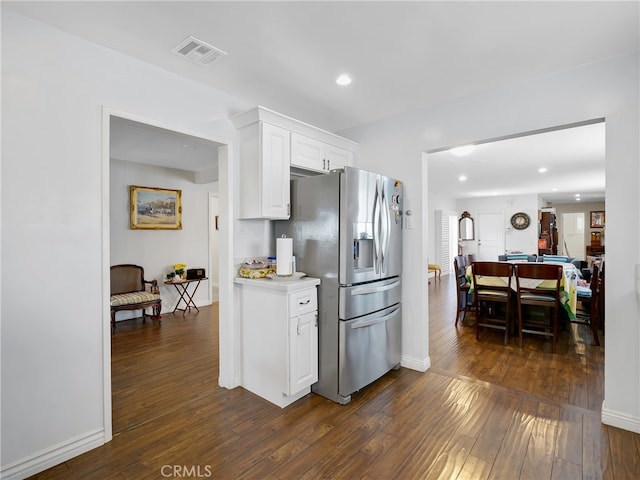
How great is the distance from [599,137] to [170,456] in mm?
5818

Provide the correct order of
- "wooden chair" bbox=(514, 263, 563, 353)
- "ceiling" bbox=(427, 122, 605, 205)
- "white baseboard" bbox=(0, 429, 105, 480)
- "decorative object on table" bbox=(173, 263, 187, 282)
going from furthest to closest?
"decorative object on table" bbox=(173, 263, 187, 282), "ceiling" bbox=(427, 122, 605, 205), "wooden chair" bbox=(514, 263, 563, 353), "white baseboard" bbox=(0, 429, 105, 480)

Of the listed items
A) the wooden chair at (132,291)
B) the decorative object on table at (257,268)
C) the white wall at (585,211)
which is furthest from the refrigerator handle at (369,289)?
the white wall at (585,211)

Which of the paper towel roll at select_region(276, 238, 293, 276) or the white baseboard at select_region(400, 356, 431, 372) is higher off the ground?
the paper towel roll at select_region(276, 238, 293, 276)

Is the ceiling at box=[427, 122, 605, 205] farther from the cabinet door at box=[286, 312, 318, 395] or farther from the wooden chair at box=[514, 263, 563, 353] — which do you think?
the cabinet door at box=[286, 312, 318, 395]

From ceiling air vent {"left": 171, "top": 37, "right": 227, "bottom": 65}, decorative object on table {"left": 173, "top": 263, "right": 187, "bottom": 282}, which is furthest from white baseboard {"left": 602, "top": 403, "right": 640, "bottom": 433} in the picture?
decorative object on table {"left": 173, "top": 263, "right": 187, "bottom": 282}

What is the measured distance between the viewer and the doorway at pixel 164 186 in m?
3.65

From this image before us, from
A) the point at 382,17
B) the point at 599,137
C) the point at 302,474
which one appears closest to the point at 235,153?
the point at 382,17

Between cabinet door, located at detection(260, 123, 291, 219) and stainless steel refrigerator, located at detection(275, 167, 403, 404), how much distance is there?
0.47ft

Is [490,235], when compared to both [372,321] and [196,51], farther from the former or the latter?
[196,51]

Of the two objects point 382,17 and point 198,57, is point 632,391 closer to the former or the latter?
point 382,17

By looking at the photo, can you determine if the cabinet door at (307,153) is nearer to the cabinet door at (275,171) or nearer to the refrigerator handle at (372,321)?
the cabinet door at (275,171)

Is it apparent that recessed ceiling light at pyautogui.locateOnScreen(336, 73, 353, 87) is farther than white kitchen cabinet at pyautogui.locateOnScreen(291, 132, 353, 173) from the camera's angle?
No

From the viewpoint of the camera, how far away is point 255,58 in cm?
228

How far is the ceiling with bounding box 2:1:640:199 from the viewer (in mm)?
1785
